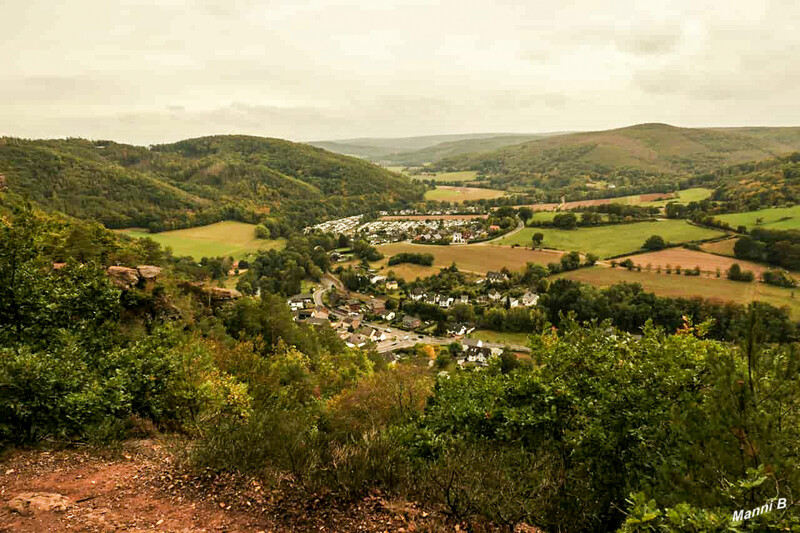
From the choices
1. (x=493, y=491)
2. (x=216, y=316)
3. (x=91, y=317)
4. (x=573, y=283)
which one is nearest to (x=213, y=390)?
(x=91, y=317)

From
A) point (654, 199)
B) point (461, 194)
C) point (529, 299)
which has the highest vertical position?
point (461, 194)

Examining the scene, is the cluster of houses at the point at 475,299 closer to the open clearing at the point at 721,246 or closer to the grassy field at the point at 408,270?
the grassy field at the point at 408,270

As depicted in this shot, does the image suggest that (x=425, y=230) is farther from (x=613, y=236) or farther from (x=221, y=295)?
(x=221, y=295)

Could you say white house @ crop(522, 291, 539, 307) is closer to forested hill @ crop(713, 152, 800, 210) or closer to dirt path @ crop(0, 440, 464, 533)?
dirt path @ crop(0, 440, 464, 533)

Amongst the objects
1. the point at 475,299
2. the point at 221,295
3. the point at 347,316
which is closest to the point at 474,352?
the point at 475,299

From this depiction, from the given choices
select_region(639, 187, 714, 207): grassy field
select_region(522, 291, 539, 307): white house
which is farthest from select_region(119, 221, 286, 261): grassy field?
select_region(639, 187, 714, 207): grassy field

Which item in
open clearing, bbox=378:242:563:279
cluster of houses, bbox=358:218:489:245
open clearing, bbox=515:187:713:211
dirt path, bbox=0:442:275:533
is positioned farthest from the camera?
open clearing, bbox=515:187:713:211
